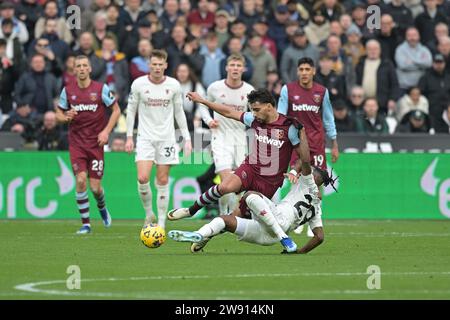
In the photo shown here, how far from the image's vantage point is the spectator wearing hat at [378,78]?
27.1 m

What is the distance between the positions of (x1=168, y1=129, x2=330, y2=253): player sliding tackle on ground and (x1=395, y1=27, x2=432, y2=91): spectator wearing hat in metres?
12.8

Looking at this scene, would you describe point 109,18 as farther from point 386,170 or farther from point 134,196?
point 386,170

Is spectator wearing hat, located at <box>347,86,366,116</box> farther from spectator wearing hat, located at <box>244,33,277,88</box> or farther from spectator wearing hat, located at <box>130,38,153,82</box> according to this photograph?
spectator wearing hat, located at <box>130,38,153,82</box>

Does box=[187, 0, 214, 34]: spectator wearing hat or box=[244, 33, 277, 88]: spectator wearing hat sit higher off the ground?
box=[187, 0, 214, 34]: spectator wearing hat

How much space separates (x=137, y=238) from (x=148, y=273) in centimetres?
558

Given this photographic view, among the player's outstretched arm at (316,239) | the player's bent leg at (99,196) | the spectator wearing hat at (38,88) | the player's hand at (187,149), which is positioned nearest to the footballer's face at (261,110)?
the player's outstretched arm at (316,239)

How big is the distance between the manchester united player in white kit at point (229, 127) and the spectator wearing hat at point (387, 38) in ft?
26.9

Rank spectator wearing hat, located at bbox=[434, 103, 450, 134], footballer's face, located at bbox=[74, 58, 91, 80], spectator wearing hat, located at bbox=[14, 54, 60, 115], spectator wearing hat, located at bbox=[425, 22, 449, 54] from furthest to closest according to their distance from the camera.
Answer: spectator wearing hat, located at bbox=[425, 22, 449, 54] → spectator wearing hat, located at bbox=[434, 103, 450, 134] → spectator wearing hat, located at bbox=[14, 54, 60, 115] → footballer's face, located at bbox=[74, 58, 91, 80]

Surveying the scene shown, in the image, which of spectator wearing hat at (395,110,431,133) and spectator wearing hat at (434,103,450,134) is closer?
spectator wearing hat at (395,110,431,133)

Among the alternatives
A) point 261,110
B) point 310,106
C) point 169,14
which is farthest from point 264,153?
point 169,14

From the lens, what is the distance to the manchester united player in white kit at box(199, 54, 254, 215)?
2033 centimetres

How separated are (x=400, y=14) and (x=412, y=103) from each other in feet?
9.39

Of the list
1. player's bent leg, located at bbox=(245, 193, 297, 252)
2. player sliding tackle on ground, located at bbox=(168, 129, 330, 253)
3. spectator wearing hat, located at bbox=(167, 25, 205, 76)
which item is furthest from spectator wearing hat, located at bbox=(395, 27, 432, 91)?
player's bent leg, located at bbox=(245, 193, 297, 252)

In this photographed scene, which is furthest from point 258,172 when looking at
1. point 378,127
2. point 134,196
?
point 378,127
